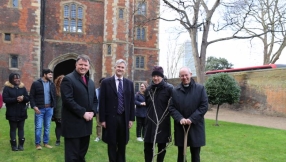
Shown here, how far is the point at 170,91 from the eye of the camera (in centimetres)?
477

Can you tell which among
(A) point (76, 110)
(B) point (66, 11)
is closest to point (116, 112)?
(A) point (76, 110)

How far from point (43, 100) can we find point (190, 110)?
3.44 metres

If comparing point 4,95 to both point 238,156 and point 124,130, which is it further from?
point 238,156

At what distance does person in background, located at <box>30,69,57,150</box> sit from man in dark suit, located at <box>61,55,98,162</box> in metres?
2.27

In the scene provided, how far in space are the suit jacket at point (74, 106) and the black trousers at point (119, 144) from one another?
0.53 meters

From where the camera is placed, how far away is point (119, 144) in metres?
4.58

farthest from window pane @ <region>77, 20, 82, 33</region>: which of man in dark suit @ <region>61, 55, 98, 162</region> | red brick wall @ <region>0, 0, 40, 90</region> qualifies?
man in dark suit @ <region>61, 55, 98, 162</region>

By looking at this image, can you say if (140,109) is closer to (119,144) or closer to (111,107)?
(119,144)

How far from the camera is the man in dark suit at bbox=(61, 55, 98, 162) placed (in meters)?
3.97

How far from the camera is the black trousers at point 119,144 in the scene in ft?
14.7

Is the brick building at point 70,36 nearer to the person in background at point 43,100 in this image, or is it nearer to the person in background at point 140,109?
the person in background at point 140,109

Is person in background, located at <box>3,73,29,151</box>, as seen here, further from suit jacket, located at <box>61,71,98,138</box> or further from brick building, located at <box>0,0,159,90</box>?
brick building, located at <box>0,0,159,90</box>

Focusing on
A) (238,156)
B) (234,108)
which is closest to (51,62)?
(234,108)

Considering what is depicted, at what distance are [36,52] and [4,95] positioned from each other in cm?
1472
